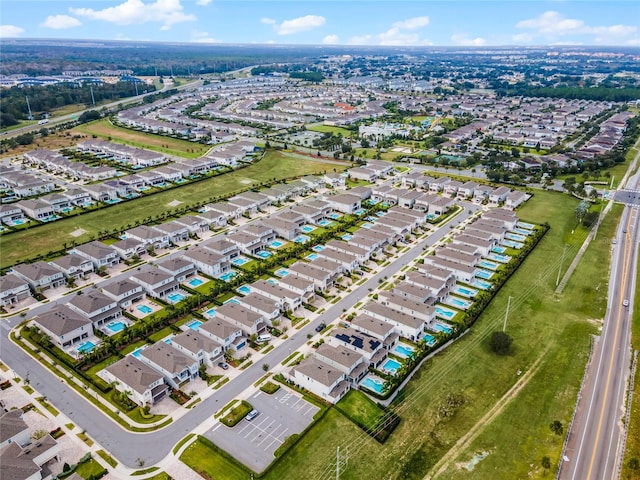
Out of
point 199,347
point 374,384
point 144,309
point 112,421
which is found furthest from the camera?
point 144,309

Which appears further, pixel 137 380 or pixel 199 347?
pixel 199 347

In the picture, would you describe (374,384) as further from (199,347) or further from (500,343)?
(199,347)

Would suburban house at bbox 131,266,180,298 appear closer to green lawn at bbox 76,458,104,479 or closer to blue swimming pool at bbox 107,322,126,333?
blue swimming pool at bbox 107,322,126,333

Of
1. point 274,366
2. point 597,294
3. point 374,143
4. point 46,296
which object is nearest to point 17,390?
point 46,296

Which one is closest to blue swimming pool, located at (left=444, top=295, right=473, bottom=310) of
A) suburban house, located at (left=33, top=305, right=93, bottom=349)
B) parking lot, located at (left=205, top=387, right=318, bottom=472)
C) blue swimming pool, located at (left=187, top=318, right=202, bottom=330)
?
parking lot, located at (left=205, top=387, right=318, bottom=472)

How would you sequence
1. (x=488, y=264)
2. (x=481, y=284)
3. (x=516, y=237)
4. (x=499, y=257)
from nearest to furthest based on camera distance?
1. (x=481, y=284)
2. (x=488, y=264)
3. (x=499, y=257)
4. (x=516, y=237)

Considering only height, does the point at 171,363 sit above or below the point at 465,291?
above

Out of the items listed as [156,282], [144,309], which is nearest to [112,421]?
[144,309]
